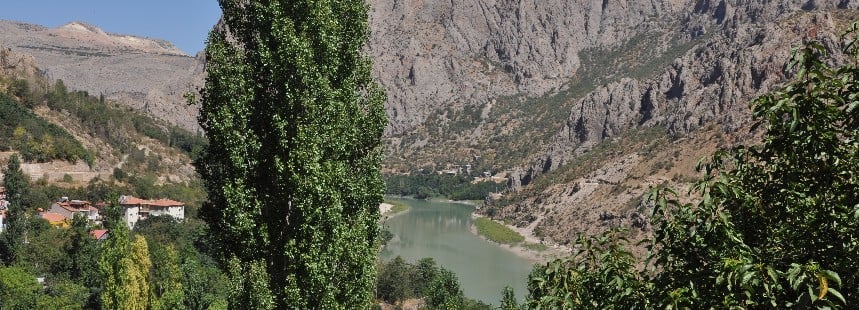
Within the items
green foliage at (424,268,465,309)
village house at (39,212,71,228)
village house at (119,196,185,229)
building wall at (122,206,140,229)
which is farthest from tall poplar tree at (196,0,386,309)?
building wall at (122,206,140,229)

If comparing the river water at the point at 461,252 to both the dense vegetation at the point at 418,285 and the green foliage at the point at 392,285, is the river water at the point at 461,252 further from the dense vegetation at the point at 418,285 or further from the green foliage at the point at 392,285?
the green foliage at the point at 392,285

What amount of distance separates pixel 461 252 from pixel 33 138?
4448cm

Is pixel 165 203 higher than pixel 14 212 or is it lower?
lower

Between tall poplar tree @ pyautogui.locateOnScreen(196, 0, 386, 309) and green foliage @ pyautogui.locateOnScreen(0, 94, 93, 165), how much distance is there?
5445cm

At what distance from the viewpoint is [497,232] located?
82.9 m

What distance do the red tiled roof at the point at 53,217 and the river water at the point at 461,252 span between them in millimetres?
30554

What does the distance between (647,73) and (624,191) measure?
9145cm

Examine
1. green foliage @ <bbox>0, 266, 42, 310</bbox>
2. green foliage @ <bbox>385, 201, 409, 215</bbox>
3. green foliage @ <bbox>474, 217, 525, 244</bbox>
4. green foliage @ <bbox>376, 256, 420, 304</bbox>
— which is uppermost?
green foliage @ <bbox>0, 266, 42, 310</bbox>

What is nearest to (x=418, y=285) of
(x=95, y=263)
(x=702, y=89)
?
(x=95, y=263)

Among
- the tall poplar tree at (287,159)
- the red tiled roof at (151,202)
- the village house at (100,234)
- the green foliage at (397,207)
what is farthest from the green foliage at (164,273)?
the green foliage at (397,207)

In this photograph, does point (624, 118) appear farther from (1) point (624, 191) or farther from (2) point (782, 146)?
(2) point (782, 146)

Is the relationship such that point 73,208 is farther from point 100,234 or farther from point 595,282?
point 595,282

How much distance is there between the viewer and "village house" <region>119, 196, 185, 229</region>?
54625 millimetres

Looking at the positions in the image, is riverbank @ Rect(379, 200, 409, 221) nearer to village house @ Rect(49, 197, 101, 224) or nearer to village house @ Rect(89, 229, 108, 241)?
village house @ Rect(49, 197, 101, 224)
